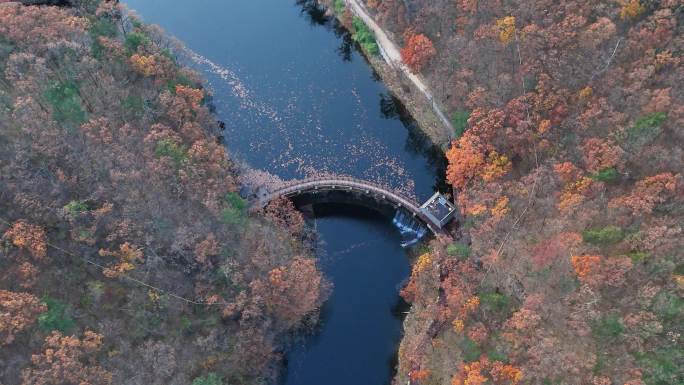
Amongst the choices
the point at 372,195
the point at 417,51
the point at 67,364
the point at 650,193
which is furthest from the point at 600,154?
the point at 67,364

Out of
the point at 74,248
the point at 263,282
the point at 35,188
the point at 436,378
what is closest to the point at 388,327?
the point at 436,378

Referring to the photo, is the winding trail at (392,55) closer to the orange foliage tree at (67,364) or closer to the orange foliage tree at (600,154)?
the orange foliage tree at (600,154)

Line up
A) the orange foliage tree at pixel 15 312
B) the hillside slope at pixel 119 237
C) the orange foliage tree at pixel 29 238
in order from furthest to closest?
Answer: the hillside slope at pixel 119 237 < the orange foliage tree at pixel 29 238 < the orange foliage tree at pixel 15 312

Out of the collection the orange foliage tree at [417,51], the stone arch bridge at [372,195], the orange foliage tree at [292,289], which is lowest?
the orange foliage tree at [292,289]

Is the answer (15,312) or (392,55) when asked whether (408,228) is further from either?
(15,312)

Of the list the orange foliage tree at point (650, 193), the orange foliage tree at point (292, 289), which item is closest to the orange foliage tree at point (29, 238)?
the orange foliage tree at point (292, 289)

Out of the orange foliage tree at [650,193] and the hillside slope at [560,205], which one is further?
the orange foliage tree at [650,193]

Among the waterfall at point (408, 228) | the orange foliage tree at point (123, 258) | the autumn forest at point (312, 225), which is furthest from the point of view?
the waterfall at point (408, 228)

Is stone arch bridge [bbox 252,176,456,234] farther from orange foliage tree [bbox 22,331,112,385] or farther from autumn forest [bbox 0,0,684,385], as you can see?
orange foliage tree [bbox 22,331,112,385]
